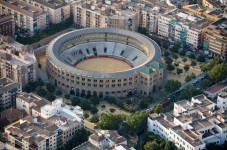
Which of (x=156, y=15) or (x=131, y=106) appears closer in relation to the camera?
(x=131, y=106)

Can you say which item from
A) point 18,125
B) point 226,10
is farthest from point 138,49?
point 18,125

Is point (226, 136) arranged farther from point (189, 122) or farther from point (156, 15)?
point (156, 15)

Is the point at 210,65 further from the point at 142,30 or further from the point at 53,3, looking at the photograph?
the point at 53,3

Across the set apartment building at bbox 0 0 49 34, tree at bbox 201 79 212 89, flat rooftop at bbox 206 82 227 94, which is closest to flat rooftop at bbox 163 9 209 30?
tree at bbox 201 79 212 89

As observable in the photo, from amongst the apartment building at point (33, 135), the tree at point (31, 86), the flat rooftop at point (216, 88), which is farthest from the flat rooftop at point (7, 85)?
the flat rooftop at point (216, 88)

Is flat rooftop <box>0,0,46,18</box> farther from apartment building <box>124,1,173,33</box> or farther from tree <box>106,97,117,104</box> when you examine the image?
tree <box>106,97,117,104</box>

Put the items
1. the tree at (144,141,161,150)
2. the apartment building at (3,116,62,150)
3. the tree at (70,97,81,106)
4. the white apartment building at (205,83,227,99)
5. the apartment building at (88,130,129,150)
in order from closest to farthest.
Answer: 1. the apartment building at (88,130,129,150)
2. the apartment building at (3,116,62,150)
3. the tree at (144,141,161,150)
4. the tree at (70,97,81,106)
5. the white apartment building at (205,83,227,99)
